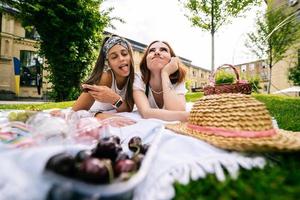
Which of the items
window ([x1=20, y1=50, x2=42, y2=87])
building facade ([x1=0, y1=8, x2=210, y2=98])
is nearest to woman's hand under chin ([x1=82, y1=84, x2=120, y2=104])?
building facade ([x1=0, y1=8, x2=210, y2=98])

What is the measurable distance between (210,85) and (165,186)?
1539 millimetres

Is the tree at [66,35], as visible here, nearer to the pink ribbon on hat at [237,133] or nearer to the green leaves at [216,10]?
the green leaves at [216,10]

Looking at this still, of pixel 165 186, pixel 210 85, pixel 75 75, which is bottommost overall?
pixel 165 186

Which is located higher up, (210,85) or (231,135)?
(210,85)

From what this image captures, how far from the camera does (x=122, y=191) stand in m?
0.96

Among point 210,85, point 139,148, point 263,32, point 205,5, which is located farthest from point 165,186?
point 263,32

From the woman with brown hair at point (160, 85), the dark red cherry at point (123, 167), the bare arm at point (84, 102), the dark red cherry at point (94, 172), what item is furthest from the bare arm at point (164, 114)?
the dark red cherry at point (94, 172)

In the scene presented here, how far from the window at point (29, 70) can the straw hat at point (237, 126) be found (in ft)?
77.1

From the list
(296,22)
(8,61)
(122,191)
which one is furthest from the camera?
(8,61)

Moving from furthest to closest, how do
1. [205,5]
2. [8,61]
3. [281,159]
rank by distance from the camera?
[8,61] < [205,5] < [281,159]

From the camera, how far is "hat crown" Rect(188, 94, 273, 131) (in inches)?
65.2

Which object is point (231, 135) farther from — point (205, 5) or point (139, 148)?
point (205, 5)

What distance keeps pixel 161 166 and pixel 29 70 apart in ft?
81.9

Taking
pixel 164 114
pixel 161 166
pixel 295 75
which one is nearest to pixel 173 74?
pixel 164 114
